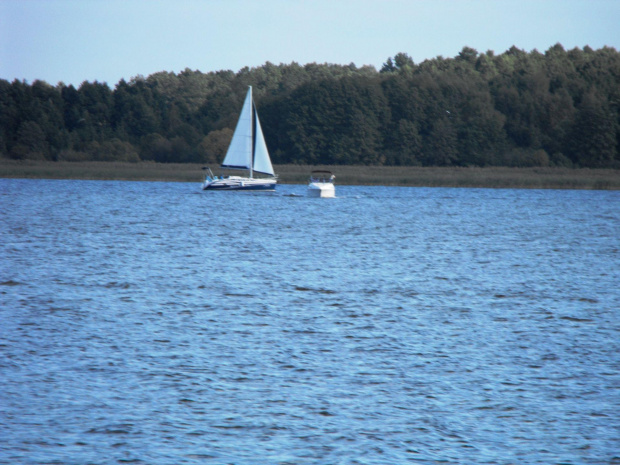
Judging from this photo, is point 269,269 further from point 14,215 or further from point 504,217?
point 504,217

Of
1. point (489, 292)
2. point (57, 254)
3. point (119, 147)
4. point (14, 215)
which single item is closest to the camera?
point (489, 292)

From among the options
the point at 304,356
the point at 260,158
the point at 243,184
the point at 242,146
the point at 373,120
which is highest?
the point at 373,120

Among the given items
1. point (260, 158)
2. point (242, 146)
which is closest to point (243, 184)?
point (260, 158)

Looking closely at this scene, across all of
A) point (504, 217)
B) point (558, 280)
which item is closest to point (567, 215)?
point (504, 217)

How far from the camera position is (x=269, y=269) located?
94.4 ft

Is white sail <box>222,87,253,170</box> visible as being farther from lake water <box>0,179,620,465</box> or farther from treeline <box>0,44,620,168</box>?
treeline <box>0,44,620,168</box>

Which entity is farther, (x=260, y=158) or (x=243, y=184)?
(x=243, y=184)

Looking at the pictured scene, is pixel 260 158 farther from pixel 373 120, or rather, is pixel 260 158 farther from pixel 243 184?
pixel 373 120

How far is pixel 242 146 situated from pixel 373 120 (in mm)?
53843

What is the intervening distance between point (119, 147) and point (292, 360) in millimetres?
113502

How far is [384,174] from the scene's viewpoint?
332ft

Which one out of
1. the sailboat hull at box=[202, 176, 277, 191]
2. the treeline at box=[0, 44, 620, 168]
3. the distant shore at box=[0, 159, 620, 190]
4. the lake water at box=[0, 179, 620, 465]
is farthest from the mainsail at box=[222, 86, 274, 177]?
the treeline at box=[0, 44, 620, 168]

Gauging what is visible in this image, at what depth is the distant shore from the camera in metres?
90.4

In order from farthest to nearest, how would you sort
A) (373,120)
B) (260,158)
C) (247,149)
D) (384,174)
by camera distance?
1. (373,120)
2. (384,174)
3. (260,158)
4. (247,149)
